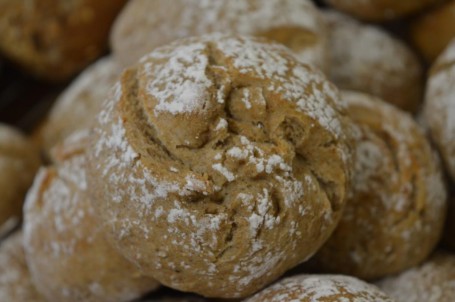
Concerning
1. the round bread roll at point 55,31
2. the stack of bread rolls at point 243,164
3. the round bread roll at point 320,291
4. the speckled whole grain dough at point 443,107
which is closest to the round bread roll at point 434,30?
the stack of bread rolls at point 243,164

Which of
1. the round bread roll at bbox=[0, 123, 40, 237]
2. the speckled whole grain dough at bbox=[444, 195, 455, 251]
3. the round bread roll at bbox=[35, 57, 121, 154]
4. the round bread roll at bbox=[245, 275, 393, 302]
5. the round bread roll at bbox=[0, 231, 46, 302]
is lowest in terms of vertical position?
the round bread roll at bbox=[0, 231, 46, 302]

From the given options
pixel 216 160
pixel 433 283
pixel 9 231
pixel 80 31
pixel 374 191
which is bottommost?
pixel 9 231

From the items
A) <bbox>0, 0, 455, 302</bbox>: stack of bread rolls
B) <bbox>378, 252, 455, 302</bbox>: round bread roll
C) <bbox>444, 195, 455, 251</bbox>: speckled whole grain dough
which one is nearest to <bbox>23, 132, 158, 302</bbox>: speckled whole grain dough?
<bbox>0, 0, 455, 302</bbox>: stack of bread rolls

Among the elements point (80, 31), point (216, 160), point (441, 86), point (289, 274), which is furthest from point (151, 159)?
point (80, 31)

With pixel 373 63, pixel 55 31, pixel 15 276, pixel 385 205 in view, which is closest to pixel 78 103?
pixel 55 31

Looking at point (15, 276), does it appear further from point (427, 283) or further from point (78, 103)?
point (427, 283)

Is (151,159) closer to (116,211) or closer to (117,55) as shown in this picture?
(116,211)

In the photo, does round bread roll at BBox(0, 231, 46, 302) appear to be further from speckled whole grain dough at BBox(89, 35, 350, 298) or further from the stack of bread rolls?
speckled whole grain dough at BBox(89, 35, 350, 298)

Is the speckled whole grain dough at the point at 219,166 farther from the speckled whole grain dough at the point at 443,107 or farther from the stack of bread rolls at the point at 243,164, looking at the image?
the speckled whole grain dough at the point at 443,107
